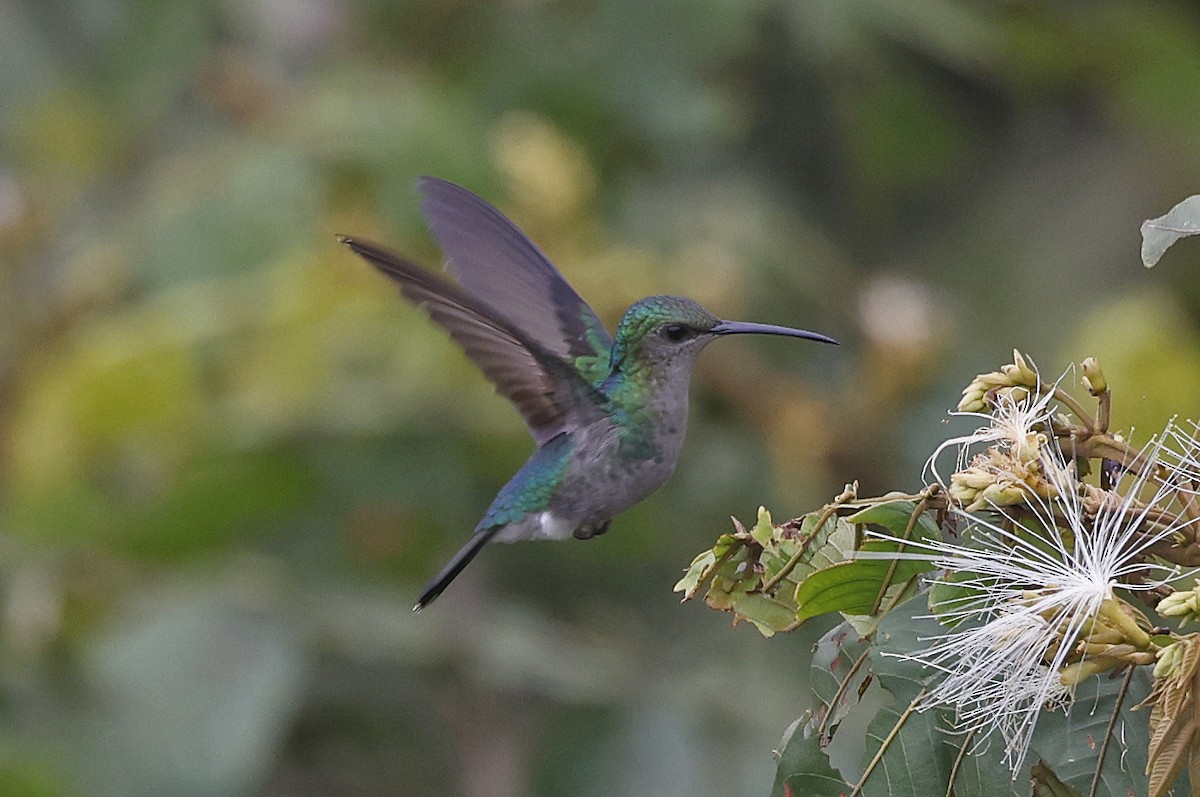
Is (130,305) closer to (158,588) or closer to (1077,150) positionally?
(158,588)

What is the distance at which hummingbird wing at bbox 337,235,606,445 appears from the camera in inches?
83.7

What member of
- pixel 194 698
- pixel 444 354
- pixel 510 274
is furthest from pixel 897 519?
pixel 444 354

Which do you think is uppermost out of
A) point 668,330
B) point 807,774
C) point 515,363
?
point 668,330

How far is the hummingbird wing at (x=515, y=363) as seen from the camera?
212 centimetres

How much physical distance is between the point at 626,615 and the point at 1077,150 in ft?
8.47

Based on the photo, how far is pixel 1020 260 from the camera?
18.1 feet

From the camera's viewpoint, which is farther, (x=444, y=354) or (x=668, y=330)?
(x=444, y=354)

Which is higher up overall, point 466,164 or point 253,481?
point 466,164

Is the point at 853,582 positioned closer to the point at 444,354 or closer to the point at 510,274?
the point at 510,274

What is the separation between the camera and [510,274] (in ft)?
8.48

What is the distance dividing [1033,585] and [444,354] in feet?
8.27

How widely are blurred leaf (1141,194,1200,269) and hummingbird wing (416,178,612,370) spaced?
3.66ft

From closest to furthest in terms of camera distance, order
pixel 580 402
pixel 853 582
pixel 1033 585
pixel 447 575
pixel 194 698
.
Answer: pixel 1033 585, pixel 853 582, pixel 447 575, pixel 580 402, pixel 194 698

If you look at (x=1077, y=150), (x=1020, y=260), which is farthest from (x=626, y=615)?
(x=1077, y=150)
